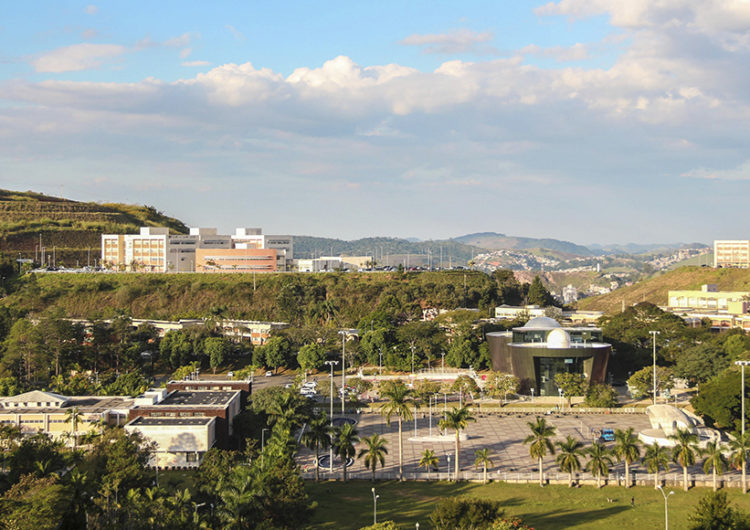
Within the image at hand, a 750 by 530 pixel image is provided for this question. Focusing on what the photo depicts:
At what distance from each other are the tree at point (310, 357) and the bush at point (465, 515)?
5974 cm

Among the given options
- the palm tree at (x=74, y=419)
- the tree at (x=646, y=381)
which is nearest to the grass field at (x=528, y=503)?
the palm tree at (x=74, y=419)

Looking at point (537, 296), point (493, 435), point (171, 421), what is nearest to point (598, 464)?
point (493, 435)

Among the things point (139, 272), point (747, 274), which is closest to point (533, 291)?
point (747, 274)

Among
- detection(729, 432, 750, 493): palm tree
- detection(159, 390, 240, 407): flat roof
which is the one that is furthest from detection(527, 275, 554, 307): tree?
detection(729, 432, 750, 493): palm tree

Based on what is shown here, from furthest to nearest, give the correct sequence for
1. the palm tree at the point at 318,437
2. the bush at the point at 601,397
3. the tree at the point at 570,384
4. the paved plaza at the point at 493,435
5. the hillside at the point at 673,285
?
the hillside at the point at 673,285 → the tree at the point at 570,384 → the bush at the point at 601,397 → the paved plaza at the point at 493,435 → the palm tree at the point at 318,437

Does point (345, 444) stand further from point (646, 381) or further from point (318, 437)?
point (646, 381)

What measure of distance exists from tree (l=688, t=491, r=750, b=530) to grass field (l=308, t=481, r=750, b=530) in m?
4.07

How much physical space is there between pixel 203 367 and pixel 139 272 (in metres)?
61.1

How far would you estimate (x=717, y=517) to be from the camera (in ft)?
135

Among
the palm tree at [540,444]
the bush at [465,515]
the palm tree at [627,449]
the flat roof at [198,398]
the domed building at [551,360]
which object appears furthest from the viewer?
the domed building at [551,360]

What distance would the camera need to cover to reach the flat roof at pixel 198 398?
66938 millimetres

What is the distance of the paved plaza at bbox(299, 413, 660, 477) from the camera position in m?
61.2

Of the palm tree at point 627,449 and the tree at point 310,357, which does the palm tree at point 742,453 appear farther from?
the tree at point 310,357

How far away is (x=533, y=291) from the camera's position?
15488 centimetres
